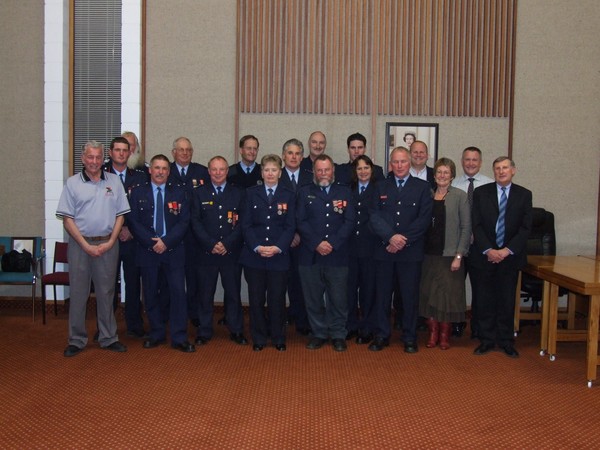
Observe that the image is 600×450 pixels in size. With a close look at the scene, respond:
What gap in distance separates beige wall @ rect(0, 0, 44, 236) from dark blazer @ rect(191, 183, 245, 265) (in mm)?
2658

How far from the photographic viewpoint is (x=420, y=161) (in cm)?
558

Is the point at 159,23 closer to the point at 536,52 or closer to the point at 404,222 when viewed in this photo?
the point at 404,222

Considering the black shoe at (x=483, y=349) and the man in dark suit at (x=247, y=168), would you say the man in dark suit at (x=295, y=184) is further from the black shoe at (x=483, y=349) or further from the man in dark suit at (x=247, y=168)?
the black shoe at (x=483, y=349)

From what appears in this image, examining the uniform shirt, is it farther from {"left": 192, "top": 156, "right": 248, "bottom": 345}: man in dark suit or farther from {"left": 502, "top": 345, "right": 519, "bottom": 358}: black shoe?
{"left": 502, "top": 345, "right": 519, "bottom": 358}: black shoe

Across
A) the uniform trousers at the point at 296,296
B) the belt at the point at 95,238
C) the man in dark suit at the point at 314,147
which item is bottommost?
the uniform trousers at the point at 296,296

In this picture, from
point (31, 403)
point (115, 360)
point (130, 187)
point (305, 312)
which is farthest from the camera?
point (305, 312)

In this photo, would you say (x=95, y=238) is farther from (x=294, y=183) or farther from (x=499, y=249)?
(x=499, y=249)

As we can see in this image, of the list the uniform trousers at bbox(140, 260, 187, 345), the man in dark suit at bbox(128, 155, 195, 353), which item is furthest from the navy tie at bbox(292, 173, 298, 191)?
the uniform trousers at bbox(140, 260, 187, 345)

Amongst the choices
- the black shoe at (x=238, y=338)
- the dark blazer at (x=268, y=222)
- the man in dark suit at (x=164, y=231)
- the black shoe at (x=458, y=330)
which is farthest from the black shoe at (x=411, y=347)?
the man in dark suit at (x=164, y=231)

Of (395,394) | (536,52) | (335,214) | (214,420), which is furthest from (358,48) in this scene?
(214,420)

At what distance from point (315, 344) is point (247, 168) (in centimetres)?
182

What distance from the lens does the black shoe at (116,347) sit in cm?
496

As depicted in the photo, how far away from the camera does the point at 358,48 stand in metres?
6.78

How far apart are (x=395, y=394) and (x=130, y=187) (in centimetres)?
281
